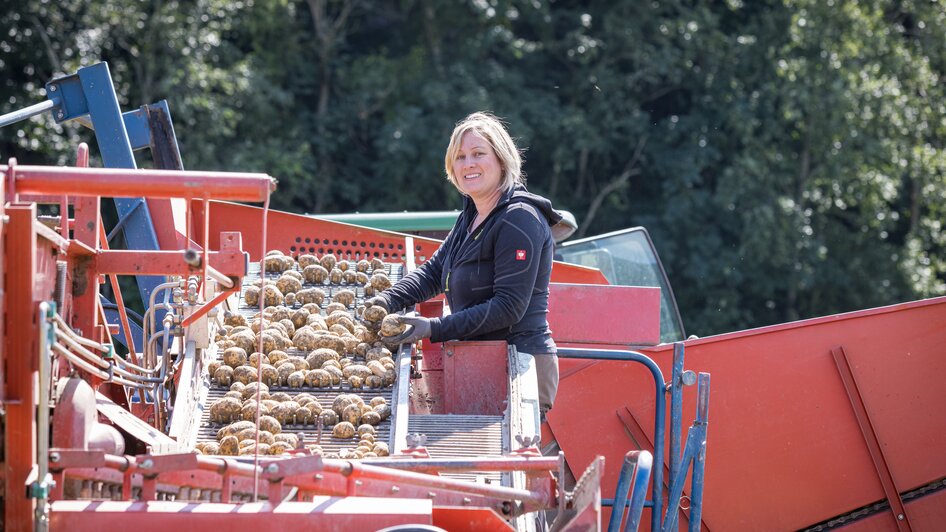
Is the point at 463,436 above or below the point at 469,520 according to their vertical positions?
above

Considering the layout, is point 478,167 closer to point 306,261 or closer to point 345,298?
point 345,298

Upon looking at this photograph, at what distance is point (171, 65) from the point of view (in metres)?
14.6

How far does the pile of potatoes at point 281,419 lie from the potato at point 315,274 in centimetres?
134

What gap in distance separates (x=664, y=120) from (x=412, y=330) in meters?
13.0

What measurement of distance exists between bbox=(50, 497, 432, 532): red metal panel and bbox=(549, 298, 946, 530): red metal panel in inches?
106

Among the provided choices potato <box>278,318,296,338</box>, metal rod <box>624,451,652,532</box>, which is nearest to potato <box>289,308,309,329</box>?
potato <box>278,318,296,338</box>

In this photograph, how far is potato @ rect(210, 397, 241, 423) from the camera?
4277 millimetres

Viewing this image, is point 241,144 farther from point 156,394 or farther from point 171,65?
point 156,394

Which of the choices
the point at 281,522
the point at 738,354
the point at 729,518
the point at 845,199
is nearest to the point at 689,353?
the point at 738,354

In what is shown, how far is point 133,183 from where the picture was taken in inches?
123

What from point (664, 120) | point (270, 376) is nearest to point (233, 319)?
point (270, 376)

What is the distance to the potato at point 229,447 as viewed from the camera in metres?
4.02

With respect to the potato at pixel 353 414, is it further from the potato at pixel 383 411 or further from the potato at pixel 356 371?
the potato at pixel 356 371

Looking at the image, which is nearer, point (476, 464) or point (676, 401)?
point (476, 464)
